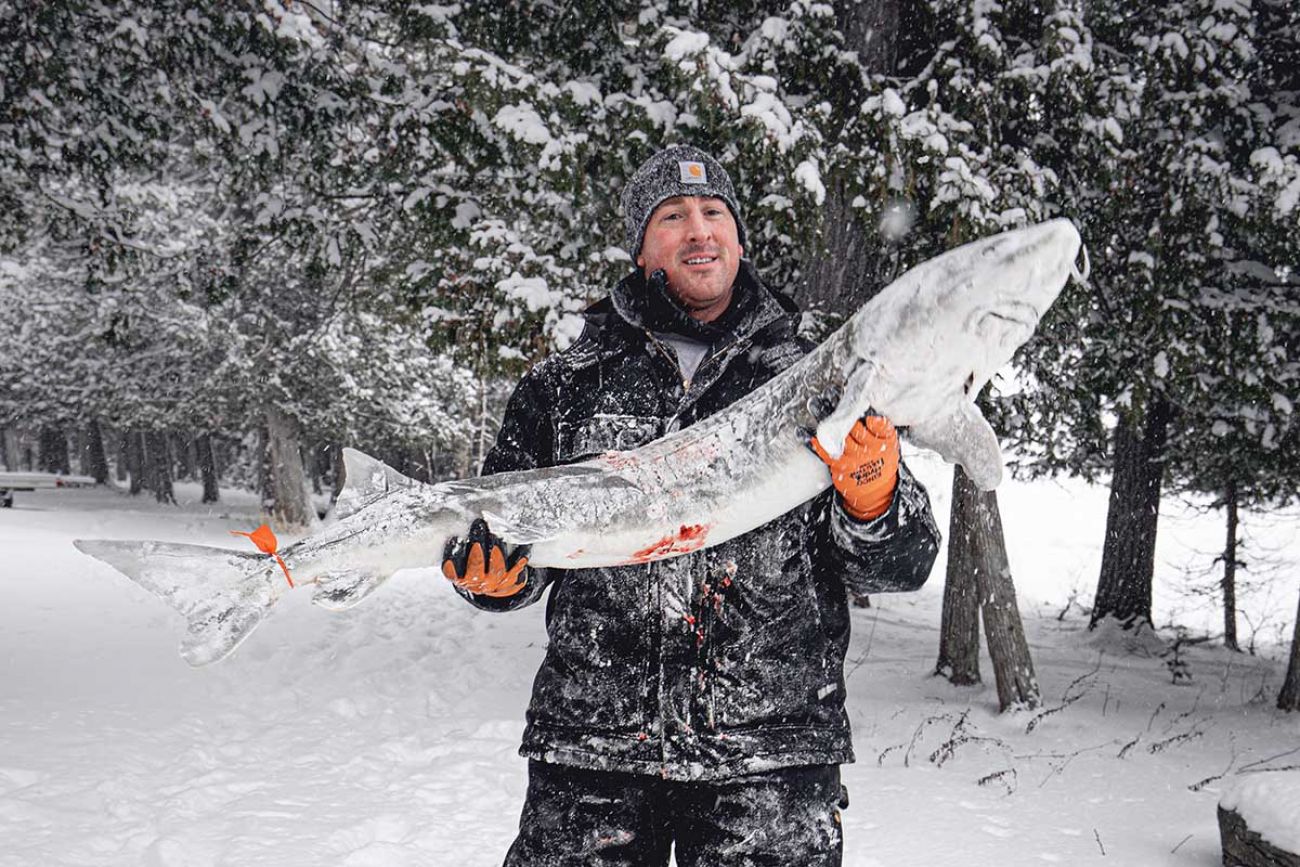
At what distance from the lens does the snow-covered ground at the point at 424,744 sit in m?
4.69

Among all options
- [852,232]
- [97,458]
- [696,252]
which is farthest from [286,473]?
[696,252]

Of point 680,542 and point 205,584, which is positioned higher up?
point 680,542

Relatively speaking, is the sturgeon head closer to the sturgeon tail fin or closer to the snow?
the sturgeon tail fin

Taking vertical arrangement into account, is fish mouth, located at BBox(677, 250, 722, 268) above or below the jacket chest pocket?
above

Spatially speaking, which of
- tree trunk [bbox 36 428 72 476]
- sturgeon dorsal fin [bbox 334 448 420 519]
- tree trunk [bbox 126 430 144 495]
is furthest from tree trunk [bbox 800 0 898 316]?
tree trunk [bbox 36 428 72 476]

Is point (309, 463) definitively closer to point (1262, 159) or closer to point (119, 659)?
point (119, 659)

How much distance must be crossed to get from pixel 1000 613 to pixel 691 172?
549 centimetres

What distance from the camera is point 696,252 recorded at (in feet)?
8.87

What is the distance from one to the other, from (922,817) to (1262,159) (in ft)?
16.0

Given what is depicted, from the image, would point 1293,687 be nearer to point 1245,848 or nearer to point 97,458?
point 1245,848

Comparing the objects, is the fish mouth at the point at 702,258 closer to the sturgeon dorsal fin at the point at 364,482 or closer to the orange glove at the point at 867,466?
the orange glove at the point at 867,466

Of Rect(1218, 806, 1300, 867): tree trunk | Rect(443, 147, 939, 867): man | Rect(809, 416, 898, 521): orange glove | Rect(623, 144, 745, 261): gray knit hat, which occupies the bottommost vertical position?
Rect(1218, 806, 1300, 867): tree trunk

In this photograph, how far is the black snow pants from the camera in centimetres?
233

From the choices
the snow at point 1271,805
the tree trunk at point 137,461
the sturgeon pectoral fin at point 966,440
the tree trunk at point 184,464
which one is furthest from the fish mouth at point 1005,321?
the tree trunk at point 184,464
